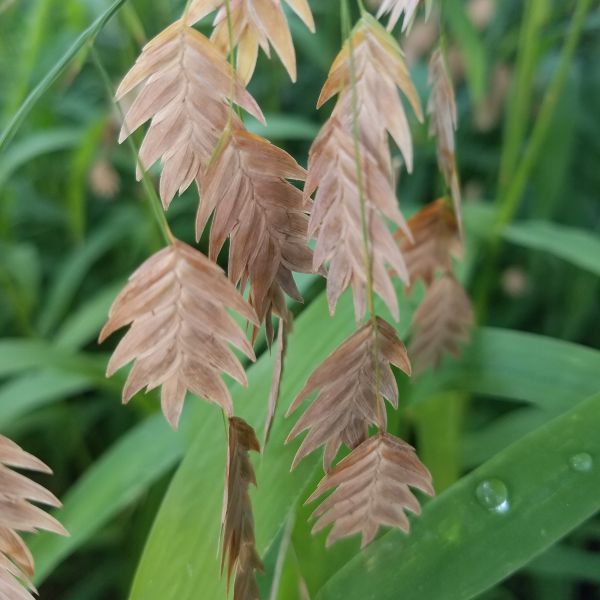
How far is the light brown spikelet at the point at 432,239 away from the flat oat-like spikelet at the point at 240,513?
227 millimetres

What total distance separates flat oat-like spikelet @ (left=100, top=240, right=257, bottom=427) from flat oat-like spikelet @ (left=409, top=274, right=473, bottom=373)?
0.29 metres

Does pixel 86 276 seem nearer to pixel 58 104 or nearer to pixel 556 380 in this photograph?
pixel 58 104

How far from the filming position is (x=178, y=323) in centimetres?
31

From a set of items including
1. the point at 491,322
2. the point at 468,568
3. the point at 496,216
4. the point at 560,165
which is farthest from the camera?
the point at 491,322

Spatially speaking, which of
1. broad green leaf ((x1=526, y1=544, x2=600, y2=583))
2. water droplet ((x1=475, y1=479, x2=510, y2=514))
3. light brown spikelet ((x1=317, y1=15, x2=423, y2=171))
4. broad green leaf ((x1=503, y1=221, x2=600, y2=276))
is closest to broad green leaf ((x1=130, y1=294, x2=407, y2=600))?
water droplet ((x1=475, y1=479, x2=510, y2=514))

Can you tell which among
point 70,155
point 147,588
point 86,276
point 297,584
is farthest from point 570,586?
point 70,155

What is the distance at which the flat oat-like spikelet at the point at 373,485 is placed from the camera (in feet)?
1.13

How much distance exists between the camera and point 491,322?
3.55 feet

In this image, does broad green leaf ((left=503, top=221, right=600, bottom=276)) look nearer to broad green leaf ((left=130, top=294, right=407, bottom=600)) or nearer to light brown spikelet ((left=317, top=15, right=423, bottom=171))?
broad green leaf ((left=130, top=294, right=407, bottom=600))

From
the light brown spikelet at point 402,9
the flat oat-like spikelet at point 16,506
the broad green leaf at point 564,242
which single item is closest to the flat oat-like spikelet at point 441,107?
the light brown spikelet at point 402,9

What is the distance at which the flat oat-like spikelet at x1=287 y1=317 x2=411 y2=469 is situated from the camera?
0.33 meters

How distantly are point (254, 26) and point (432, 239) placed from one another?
238 mm

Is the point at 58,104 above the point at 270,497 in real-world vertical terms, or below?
above

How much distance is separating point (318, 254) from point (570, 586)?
0.73m
